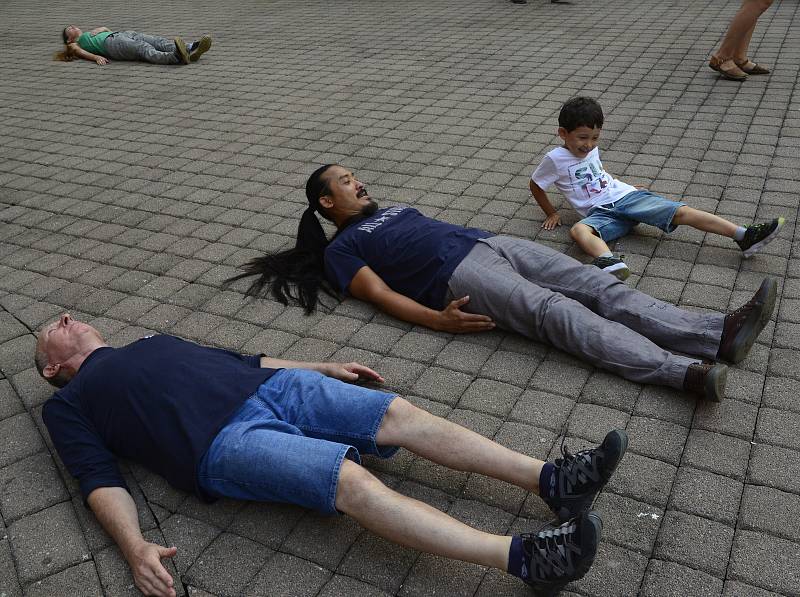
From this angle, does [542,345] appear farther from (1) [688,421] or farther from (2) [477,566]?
(2) [477,566]

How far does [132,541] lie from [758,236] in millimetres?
3601

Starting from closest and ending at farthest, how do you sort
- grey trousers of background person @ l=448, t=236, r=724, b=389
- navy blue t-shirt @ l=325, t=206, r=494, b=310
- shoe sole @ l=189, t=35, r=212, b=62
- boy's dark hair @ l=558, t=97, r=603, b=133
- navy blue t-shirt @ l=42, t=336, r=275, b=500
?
navy blue t-shirt @ l=42, t=336, r=275, b=500 < grey trousers of background person @ l=448, t=236, r=724, b=389 < navy blue t-shirt @ l=325, t=206, r=494, b=310 < boy's dark hair @ l=558, t=97, r=603, b=133 < shoe sole @ l=189, t=35, r=212, b=62

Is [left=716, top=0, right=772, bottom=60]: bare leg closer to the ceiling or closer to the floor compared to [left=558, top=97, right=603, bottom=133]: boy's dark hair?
closer to the floor

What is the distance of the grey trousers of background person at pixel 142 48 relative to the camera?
9.91 metres

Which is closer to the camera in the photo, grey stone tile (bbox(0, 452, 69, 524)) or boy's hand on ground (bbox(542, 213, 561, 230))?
grey stone tile (bbox(0, 452, 69, 524))

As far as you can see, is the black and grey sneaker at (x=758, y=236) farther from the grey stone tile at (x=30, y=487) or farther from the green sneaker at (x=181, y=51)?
the green sneaker at (x=181, y=51)

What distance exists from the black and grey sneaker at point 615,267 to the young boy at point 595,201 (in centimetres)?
15

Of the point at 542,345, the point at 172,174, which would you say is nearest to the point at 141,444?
the point at 542,345

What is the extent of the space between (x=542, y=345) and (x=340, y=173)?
5.14ft

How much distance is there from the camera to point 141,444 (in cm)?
286

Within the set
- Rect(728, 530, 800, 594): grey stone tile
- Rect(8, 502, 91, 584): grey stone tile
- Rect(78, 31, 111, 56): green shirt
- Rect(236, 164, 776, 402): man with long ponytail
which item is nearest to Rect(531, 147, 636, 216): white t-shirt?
Rect(236, 164, 776, 402): man with long ponytail

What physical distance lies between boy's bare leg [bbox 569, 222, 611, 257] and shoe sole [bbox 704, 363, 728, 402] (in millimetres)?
1326

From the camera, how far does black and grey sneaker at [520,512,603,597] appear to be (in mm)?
2318

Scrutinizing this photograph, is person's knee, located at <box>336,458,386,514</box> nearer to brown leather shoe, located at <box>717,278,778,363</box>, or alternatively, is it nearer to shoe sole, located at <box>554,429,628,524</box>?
shoe sole, located at <box>554,429,628,524</box>
